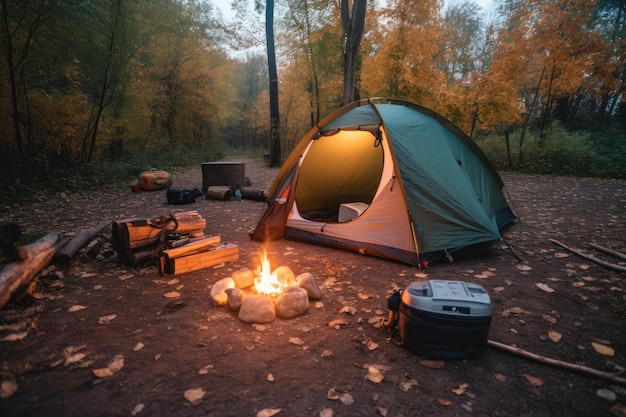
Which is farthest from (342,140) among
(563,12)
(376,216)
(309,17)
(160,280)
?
(309,17)

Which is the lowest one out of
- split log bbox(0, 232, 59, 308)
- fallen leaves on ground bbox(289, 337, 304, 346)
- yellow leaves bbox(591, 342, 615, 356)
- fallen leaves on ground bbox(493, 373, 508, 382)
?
fallen leaves on ground bbox(289, 337, 304, 346)

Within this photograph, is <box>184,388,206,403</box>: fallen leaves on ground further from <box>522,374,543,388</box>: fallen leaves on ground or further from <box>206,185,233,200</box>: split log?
<box>206,185,233,200</box>: split log

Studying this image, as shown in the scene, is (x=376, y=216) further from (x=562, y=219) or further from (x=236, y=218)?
(x=562, y=219)

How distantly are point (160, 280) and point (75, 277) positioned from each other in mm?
1014

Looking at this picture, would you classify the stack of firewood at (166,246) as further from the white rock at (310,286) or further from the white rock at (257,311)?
the white rock at (310,286)

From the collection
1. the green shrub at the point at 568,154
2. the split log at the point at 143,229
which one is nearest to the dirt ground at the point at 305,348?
the split log at the point at 143,229

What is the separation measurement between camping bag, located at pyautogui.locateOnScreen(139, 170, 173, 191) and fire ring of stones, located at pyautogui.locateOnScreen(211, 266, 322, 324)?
25.7 ft

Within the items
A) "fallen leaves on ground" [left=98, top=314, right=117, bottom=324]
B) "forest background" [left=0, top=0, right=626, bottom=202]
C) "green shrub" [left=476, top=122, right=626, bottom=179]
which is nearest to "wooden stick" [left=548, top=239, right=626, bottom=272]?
"fallen leaves on ground" [left=98, top=314, right=117, bottom=324]

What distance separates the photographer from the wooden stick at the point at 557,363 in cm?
203

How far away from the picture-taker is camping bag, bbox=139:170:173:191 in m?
9.64

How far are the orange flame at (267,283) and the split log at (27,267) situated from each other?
86.4 inches

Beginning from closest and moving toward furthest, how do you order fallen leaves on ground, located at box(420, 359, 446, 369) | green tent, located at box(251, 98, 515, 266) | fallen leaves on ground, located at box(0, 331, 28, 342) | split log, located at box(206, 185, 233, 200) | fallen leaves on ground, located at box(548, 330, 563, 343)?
fallen leaves on ground, located at box(420, 359, 446, 369) → fallen leaves on ground, located at box(0, 331, 28, 342) → fallen leaves on ground, located at box(548, 330, 563, 343) → green tent, located at box(251, 98, 515, 266) → split log, located at box(206, 185, 233, 200)

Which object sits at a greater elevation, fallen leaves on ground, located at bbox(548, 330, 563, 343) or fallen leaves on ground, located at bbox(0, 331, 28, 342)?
fallen leaves on ground, located at bbox(0, 331, 28, 342)

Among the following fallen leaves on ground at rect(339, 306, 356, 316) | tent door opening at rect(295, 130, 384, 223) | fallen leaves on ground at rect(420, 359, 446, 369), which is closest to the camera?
fallen leaves on ground at rect(420, 359, 446, 369)
